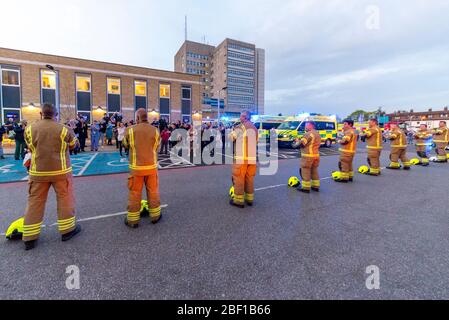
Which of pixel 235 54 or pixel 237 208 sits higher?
pixel 235 54

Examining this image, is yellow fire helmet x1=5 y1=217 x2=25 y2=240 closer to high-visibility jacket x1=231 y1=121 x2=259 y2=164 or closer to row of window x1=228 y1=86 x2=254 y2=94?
high-visibility jacket x1=231 y1=121 x2=259 y2=164

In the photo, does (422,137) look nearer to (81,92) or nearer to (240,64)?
(81,92)

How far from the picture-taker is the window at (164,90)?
2884cm

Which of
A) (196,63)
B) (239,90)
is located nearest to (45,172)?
(239,90)

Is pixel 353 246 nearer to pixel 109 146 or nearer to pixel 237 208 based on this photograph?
pixel 237 208

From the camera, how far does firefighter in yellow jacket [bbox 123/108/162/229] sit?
369cm

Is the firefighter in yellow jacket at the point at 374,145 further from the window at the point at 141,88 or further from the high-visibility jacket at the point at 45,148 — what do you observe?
the window at the point at 141,88

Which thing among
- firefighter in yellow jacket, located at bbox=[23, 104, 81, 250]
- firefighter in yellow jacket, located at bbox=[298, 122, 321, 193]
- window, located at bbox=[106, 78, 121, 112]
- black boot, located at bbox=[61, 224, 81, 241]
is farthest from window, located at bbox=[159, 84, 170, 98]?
black boot, located at bbox=[61, 224, 81, 241]

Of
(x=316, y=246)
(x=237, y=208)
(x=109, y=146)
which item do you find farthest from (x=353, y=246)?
(x=109, y=146)

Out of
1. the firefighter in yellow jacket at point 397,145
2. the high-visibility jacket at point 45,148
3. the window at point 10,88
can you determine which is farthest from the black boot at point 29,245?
the window at point 10,88

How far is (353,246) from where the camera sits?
10.3 feet

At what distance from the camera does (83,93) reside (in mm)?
24516

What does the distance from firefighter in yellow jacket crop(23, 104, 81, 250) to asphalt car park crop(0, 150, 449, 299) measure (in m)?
0.23
